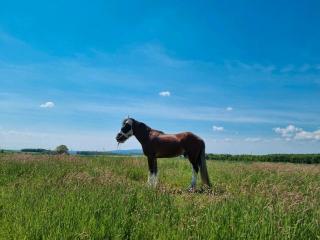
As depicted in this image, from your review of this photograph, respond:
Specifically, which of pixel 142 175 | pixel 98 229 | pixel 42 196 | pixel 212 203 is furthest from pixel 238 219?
pixel 142 175

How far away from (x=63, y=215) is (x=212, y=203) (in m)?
2.39

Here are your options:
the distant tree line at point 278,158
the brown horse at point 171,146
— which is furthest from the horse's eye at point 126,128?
the distant tree line at point 278,158

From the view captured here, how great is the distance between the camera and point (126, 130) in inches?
534

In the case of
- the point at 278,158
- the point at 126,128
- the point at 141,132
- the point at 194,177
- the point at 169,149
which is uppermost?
the point at 278,158

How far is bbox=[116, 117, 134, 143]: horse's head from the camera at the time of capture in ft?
44.4

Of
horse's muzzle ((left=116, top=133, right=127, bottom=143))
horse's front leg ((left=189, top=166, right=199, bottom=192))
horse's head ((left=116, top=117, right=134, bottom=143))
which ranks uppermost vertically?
horse's head ((left=116, top=117, right=134, bottom=143))

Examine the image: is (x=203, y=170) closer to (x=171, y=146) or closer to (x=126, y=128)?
(x=171, y=146)

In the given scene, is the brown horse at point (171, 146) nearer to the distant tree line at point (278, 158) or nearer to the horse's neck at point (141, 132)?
the horse's neck at point (141, 132)

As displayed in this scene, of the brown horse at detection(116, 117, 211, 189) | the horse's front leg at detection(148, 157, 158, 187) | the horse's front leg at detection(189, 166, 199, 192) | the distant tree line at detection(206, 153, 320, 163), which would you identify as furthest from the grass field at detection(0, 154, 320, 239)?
the distant tree line at detection(206, 153, 320, 163)

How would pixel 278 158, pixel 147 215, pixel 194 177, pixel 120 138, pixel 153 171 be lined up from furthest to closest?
pixel 278 158 < pixel 120 138 < pixel 153 171 < pixel 194 177 < pixel 147 215

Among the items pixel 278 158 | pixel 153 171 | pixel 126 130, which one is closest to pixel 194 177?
pixel 153 171

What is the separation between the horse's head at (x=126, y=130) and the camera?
13523mm

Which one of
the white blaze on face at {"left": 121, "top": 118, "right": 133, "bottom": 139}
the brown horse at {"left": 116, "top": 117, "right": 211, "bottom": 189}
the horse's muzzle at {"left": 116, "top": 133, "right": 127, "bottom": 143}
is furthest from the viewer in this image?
the horse's muzzle at {"left": 116, "top": 133, "right": 127, "bottom": 143}

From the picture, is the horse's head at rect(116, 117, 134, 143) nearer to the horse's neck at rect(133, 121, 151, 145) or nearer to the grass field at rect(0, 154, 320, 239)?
the horse's neck at rect(133, 121, 151, 145)
